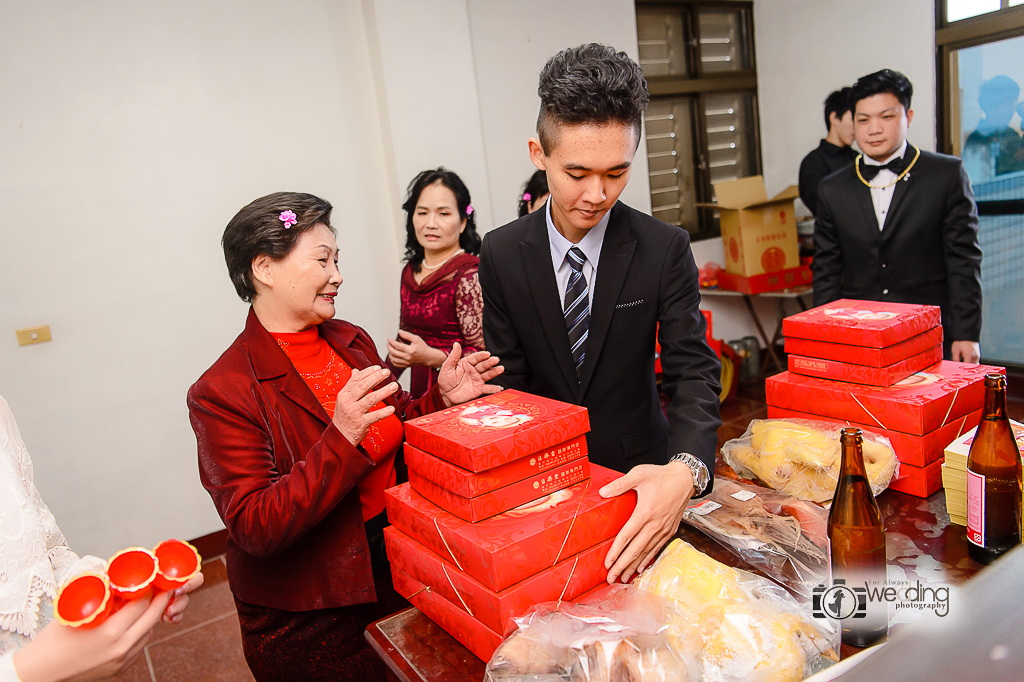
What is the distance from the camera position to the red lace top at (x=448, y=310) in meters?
2.82

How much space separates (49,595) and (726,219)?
15.3 feet

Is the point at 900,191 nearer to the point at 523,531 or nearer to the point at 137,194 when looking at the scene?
the point at 523,531

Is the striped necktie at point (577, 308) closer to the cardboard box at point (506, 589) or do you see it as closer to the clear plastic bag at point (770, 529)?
the clear plastic bag at point (770, 529)

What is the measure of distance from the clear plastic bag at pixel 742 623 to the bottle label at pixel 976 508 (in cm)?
36

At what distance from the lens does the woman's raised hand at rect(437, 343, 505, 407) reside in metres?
1.60

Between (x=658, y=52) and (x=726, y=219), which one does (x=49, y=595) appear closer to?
(x=726, y=219)

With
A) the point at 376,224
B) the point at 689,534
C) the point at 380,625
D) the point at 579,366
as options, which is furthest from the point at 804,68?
the point at 380,625

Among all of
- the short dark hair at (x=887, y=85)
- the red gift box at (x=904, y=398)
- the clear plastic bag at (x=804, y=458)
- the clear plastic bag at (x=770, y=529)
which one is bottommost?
the clear plastic bag at (x=770, y=529)

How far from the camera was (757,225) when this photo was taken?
15.6 ft

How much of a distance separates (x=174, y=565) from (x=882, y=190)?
10.0 feet

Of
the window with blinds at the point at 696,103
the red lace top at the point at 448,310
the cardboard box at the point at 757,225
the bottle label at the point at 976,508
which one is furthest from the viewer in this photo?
the window with blinds at the point at 696,103

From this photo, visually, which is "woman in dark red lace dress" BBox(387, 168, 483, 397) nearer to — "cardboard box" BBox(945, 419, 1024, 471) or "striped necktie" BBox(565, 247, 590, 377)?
"striped necktie" BBox(565, 247, 590, 377)

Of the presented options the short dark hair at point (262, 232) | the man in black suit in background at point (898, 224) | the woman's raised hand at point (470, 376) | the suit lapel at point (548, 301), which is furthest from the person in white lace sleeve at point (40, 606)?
the man in black suit in background at point (898, 224)

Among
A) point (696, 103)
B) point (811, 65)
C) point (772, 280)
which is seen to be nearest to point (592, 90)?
point (772, 280)
